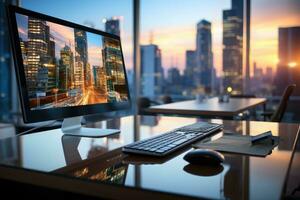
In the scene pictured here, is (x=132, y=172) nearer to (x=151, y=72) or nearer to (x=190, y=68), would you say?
(x=190, y=68)

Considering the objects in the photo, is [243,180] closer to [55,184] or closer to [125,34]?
[55,184]

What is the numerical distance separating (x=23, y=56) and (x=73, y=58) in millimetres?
266

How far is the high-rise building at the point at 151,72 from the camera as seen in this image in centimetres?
648

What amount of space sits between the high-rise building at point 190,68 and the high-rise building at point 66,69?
5.00m

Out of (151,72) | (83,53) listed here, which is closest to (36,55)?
(83,53)

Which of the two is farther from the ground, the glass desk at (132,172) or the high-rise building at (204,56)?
the high-rise building at (204,56)

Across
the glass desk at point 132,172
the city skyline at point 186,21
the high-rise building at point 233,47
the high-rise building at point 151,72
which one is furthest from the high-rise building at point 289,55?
the glass desk at point 132,172

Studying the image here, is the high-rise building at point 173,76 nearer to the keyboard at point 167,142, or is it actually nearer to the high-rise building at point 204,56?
the high-rise building at point 204,56

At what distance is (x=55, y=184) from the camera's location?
808 millimetres

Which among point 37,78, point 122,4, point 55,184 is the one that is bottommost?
point 55,184

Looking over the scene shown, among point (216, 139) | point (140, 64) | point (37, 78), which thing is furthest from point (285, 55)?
point (37, 78)

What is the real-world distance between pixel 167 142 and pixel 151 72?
5448 mm

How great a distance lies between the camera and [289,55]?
224 inches

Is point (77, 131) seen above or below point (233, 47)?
below
